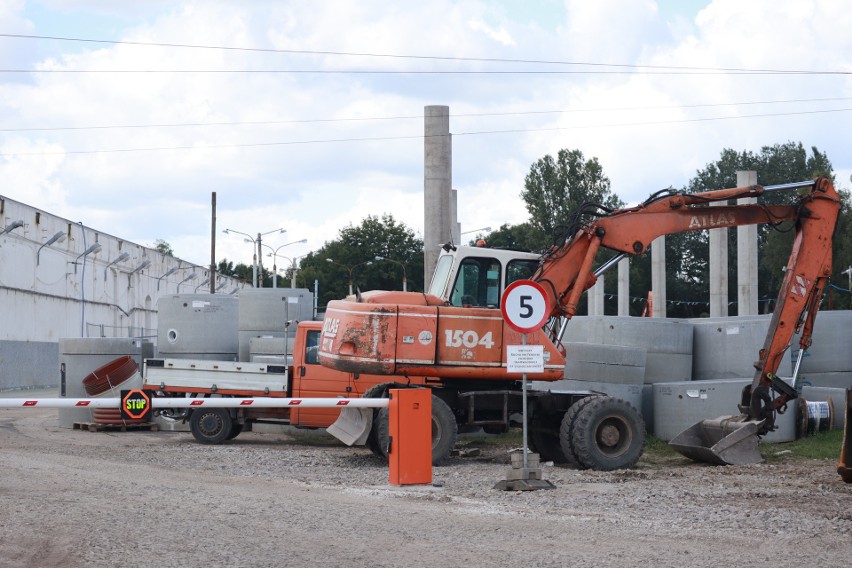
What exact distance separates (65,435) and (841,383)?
51.7 ft

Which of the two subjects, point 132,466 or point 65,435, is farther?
point 65,435

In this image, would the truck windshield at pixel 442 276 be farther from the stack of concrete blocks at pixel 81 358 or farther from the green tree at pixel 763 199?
the green tree at pixel 763 199

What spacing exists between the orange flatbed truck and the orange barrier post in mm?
7146

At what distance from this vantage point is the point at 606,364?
69.4 feet

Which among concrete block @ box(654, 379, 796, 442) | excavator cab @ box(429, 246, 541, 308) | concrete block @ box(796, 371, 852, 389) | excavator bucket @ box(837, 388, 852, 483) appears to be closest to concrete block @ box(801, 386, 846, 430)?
concrete block @ box(654, 379, 796, 442)

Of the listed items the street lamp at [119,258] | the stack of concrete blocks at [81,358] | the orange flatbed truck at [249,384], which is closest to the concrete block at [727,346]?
the orange flatbed truck at [249,384]

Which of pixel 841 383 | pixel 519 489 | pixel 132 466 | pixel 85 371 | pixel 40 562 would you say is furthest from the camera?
pixel 85 371

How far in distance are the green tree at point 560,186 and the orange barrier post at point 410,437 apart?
274 feet

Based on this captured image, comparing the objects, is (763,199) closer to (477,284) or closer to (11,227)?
(11,227)

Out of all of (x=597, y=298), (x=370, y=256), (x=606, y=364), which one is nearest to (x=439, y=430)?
(x=606, y=364)

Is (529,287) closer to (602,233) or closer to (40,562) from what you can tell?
(602,233)

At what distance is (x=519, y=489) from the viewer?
1361cm

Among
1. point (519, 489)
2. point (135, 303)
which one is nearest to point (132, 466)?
point (519, 489)

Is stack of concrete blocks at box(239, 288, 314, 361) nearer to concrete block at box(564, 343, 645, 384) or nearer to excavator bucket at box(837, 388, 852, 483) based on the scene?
concrete block at box(564, 343, 645, 384)
